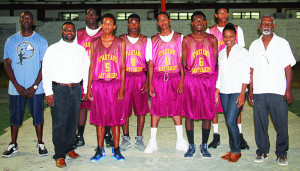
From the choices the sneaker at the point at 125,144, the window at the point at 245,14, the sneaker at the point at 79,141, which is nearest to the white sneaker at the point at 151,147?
the sneaker at the point at 125,144

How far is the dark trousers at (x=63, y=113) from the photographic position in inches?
191

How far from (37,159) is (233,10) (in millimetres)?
23047

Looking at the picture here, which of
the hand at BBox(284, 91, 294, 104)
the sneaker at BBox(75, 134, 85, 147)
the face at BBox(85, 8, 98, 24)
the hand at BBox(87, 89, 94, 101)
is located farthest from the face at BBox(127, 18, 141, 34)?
the hand at BBox(284, 91, 294, 104)

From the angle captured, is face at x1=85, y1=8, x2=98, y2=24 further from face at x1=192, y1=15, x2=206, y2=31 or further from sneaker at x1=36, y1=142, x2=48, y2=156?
sneaker at x1=36, y1=142, x2=48, y2=156

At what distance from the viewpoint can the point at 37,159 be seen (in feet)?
17.0

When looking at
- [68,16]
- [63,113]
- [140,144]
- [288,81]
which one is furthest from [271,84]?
[68,16]

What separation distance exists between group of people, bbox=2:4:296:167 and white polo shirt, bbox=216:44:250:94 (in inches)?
0.6

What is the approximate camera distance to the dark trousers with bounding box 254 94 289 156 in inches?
190

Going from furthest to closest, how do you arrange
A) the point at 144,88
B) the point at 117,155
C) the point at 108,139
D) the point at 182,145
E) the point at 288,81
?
the point at 108,139 < the point at 144,88 < the point at 182,145 < the point at 117,155 < the point at 288,81

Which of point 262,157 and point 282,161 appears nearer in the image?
point 282,161

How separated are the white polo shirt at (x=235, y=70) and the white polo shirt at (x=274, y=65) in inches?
7.6

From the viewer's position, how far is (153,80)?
18.3ft

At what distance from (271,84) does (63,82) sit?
2936 millimetres

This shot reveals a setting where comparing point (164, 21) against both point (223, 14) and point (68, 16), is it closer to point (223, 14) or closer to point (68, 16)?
point (223, 14)
